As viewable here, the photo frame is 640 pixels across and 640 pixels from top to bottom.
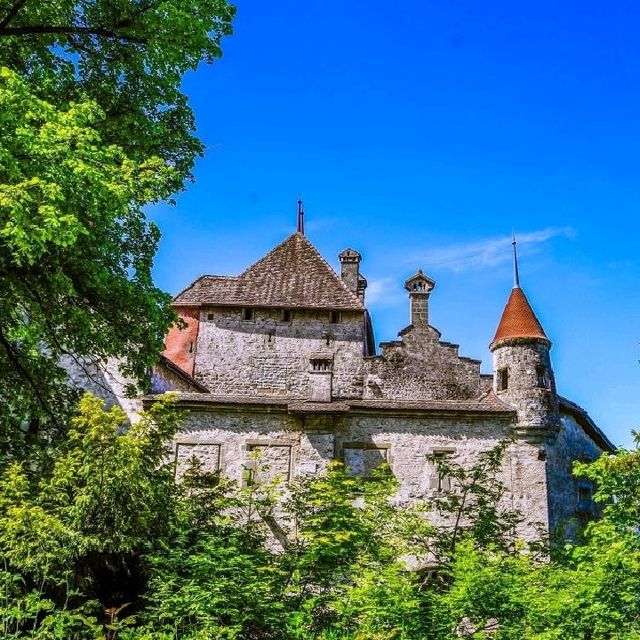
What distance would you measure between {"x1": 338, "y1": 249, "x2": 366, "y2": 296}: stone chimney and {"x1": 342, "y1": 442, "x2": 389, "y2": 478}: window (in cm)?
1483

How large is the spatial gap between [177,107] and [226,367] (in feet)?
56.3

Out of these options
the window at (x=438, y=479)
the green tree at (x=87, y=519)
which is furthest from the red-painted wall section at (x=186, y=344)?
the green tree at (x=87, y=519)

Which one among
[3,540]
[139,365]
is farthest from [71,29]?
[3,540]

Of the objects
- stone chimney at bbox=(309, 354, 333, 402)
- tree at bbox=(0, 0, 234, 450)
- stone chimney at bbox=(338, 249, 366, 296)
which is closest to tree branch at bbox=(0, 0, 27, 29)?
tree at bbox=(0, 0, 234, 450)

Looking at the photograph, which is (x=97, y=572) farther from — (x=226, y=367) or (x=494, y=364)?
(x=226, y=367)

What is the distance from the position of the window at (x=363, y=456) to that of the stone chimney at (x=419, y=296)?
41.6 feet

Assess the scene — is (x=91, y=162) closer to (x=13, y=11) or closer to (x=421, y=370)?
(x=13, y=11)

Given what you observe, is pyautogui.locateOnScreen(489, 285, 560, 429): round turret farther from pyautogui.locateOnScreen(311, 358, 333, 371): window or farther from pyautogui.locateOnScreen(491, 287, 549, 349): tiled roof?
pyautogui.locateOnScreen(311, 358, 333, 371): window

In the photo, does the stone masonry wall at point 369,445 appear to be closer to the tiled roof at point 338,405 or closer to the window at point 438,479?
the window at point 438,479

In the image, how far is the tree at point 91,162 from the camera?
29.7 feet

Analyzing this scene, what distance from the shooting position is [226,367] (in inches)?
1141

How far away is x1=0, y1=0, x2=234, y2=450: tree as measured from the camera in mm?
9055

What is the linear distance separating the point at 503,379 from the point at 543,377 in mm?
996

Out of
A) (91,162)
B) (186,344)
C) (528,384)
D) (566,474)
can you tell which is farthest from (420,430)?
(186,344)
